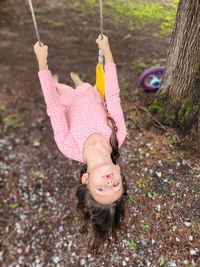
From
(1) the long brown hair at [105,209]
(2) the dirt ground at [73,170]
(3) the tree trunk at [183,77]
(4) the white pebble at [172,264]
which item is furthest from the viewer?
(2) the dirt ground at [73,170]

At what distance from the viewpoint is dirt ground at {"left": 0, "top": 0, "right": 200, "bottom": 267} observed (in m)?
3.52

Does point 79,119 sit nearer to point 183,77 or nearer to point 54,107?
point 54,107

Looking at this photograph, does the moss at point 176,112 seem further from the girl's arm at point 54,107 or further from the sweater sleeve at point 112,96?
the girl's arm at point 54,107

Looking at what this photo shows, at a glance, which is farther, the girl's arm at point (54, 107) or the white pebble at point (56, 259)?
the white pebble at point (56, 259)

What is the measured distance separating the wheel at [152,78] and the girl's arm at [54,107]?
152 centimetres

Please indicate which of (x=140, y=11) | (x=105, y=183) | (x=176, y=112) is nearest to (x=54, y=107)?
(x=105, y=183)

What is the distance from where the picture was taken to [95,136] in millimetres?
2750

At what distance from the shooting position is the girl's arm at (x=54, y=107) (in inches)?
108

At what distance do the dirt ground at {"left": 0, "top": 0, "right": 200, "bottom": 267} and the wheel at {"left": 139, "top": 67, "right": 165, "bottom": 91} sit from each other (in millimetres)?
122

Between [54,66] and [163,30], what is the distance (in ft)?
4.34

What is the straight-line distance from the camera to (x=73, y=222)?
3811mm

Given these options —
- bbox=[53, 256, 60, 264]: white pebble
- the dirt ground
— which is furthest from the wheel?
bbox=[53, 256, 60, 264]: white pebble

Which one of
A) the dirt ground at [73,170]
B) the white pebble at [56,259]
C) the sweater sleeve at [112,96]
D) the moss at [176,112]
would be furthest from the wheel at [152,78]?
the white pebble at [56,259]

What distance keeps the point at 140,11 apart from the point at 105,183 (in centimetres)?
310
